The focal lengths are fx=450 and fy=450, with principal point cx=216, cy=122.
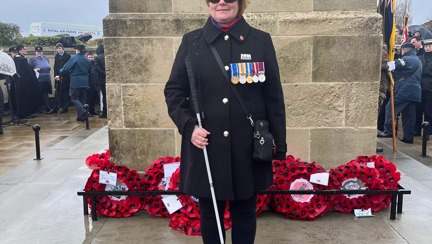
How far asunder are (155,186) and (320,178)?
5.11 feet

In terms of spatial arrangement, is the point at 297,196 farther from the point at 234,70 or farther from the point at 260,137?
the point at 234,70

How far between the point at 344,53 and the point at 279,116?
182 cm

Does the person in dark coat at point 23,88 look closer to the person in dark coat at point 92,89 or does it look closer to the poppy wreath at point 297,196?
the person in dark coat at point 92,89

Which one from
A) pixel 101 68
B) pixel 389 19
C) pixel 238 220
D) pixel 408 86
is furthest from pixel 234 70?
pixel 101 68

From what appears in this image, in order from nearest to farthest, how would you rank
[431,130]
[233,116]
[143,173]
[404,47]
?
[233,116]
[143,173]
[404,47]
[431,130]

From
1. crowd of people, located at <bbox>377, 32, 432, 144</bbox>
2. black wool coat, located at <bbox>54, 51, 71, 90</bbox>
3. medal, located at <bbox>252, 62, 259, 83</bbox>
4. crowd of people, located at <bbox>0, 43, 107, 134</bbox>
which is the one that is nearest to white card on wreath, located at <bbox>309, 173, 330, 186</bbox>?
medal, located at <bbox>252, 62, 259, 83</bbox>

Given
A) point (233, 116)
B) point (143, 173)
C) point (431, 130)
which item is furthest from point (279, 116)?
point (431, 130)

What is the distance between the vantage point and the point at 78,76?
12.1 meters

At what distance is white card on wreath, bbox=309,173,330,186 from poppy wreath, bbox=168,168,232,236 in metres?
0.85

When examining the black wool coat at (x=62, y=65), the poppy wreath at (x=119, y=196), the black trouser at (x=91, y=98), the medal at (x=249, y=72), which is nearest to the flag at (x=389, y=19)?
the poppy wreath at (x=119, y=196)

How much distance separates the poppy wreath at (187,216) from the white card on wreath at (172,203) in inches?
1.4

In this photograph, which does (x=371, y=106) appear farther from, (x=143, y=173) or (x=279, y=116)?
(x=143, y=173)

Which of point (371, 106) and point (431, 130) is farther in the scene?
point (431, 130)

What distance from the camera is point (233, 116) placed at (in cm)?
281
